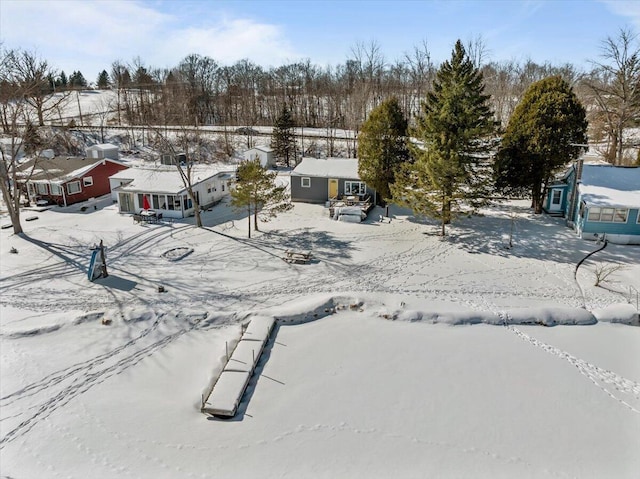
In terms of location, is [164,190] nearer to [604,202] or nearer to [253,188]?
[253,188]

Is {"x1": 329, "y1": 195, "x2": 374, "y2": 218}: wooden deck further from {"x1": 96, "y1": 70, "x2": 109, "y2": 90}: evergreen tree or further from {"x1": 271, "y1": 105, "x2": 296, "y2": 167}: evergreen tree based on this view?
{"x1": 96, "y1": 70, "x2": 109, "y2": 90}: evergreen tree

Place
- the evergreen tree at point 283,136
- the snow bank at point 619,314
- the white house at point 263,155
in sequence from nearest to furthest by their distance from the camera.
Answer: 1. the snow bank at point 619,314
2. the white house at point 263,155
3. the evergreen tree at point 283,136

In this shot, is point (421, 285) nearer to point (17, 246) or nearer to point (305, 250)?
point (305, 250)

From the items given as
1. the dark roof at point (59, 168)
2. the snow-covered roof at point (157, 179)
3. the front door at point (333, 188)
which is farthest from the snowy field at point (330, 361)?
the dark roof at point (59, 168)

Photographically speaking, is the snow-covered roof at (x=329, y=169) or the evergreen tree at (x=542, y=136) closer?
the evergreen tree at (x=542, y=136)

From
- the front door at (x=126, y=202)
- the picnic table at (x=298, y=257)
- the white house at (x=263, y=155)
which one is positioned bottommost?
the picnic table at (x=298, y=257)

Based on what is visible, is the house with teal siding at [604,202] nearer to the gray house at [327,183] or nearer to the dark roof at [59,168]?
the gray house at [327,183]

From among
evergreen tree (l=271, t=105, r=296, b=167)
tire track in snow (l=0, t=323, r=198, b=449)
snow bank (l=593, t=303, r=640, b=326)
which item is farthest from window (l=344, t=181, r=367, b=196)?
tire track in snow (l=0, t=323, r=198, b=449)

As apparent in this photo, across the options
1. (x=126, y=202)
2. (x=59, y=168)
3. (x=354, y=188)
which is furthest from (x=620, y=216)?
(x=59, y=168)
